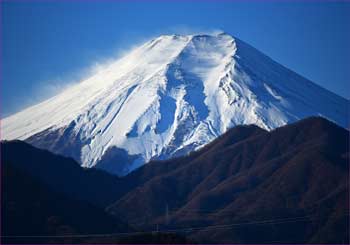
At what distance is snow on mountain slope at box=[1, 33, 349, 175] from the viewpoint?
156 m

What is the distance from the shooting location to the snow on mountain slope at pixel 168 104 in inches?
6152

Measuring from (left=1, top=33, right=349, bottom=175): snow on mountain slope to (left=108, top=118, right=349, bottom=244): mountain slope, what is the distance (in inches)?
1660

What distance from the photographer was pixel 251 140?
106938mm

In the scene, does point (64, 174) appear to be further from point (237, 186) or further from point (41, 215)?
point (41, 215)

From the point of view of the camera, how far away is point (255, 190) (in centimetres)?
9044

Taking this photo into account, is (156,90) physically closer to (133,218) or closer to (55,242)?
(133,218)

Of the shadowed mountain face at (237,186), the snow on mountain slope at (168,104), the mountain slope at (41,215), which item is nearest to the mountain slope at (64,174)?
the shadowed mountain face at (237,186)

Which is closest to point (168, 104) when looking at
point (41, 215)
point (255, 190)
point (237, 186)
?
point (237, 186)

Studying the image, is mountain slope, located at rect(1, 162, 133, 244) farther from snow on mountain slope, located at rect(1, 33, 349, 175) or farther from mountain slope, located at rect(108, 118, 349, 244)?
snow on mountain slope, located at rect(1, 33, 349, 175)

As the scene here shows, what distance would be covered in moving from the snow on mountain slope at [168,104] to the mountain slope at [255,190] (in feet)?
138

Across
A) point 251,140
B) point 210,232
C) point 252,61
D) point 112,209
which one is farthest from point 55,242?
point 252,61

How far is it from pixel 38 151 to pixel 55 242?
37.6 m

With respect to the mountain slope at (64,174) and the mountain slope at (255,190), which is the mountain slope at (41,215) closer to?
the mountain slope at (255,190)

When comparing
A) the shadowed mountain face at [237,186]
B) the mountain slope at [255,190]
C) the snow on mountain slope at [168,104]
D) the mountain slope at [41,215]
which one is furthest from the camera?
the snow on mountain slope at [168,104]
